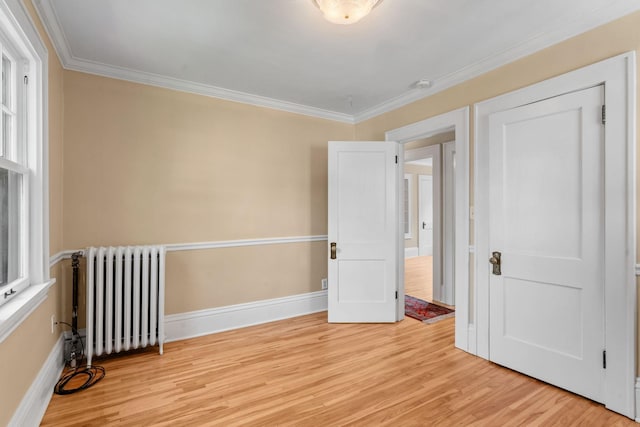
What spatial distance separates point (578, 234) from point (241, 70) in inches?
117

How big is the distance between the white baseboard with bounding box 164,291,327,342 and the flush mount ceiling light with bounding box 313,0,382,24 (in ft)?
9.39

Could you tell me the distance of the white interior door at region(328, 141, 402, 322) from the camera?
3.59 metres

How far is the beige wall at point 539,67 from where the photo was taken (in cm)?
198

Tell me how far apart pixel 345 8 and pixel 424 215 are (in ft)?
24.0

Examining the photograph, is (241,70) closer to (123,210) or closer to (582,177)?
(123,210)

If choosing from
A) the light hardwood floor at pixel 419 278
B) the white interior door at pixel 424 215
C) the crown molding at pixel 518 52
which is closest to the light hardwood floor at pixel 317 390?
the light hardwood floor at pixel 419 278

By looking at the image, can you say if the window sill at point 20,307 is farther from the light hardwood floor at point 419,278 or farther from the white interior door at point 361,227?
the light hardwood floor at point 419,278

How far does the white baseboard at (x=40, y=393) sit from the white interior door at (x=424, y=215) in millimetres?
7547

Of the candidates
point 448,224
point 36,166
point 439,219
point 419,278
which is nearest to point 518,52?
point 448,224

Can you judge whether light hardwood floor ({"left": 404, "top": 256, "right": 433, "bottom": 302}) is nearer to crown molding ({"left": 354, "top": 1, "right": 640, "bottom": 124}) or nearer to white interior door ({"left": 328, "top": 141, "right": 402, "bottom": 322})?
white interior door ({"left": 328, "top": 141, "right": 402, "bottom": 322})

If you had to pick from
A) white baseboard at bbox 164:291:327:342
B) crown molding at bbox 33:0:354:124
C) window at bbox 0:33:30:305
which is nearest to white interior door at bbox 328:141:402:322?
white baseboard at bbox 164:291:327:342

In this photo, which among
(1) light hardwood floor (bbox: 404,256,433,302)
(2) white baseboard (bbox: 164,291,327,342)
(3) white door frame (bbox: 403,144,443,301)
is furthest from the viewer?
(1) light hardwood floor (bbox: 404,256,433,302)

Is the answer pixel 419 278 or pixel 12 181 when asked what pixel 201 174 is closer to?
pixel 12 181

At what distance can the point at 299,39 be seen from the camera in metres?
2.33
